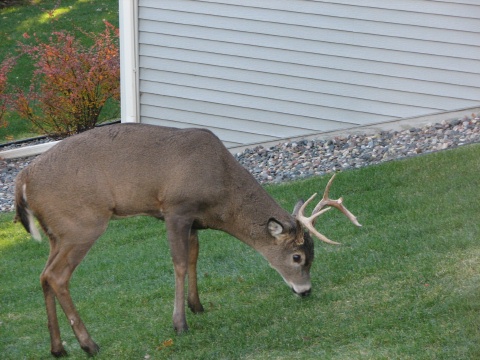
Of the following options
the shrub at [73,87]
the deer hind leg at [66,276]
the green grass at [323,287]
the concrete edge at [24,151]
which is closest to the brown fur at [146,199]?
the deer hind leg at [66,276]

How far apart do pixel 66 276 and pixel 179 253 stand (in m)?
0.93

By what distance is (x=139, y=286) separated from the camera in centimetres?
935

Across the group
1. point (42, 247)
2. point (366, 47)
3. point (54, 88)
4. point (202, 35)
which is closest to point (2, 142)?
point (54, 88)

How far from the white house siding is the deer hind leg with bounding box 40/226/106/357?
22.7 feet

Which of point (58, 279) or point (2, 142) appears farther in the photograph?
point (2, 142)

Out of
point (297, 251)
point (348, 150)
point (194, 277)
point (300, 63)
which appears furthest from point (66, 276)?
point (300, 63)

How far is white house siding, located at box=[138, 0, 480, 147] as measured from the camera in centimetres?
1288

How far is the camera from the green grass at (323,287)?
6918 mm

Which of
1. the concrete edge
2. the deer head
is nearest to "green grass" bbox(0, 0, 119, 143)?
the concrete edge

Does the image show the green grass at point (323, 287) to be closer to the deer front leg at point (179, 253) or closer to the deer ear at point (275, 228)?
the deer front leg at point (179, 253)

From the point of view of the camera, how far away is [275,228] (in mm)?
7609

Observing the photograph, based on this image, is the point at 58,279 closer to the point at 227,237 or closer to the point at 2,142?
the point at 227,237

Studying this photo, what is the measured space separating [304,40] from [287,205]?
3.58 m

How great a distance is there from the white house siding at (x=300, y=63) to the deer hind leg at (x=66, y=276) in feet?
→ 22.7
